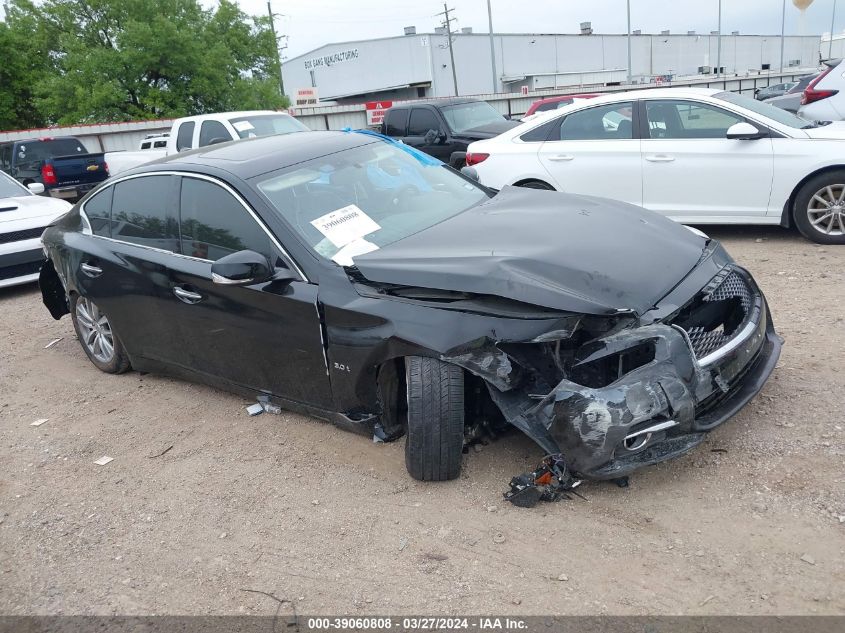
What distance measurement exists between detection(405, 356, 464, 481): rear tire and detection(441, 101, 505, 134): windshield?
10331 mm

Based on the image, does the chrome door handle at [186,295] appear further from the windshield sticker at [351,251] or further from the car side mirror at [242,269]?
the windshield sticker at [351,251]

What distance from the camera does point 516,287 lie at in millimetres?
3199

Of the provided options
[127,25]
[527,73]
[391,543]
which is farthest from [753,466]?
[527,73]

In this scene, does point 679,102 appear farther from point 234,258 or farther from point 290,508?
point 290,508

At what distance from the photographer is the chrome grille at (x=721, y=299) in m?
3.23

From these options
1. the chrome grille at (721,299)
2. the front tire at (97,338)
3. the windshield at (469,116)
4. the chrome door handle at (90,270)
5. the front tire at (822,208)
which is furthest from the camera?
the windshield at (469,116)

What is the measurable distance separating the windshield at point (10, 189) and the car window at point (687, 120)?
815cm

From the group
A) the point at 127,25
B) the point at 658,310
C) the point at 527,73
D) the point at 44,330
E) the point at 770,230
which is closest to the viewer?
the point at 658,310

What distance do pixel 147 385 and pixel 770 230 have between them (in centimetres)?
644

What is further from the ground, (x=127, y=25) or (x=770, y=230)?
(x=127, y=25)

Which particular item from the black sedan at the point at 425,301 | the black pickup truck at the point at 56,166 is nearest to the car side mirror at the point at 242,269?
the black sedan at the point at 425,301

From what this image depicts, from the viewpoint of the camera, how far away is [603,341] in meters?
3.11

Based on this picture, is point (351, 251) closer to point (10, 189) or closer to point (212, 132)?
point (10, 189)

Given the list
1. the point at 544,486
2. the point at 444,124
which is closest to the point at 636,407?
the point at 544,486
